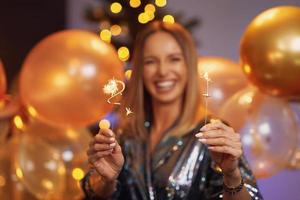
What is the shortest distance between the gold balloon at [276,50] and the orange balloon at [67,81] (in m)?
0.45

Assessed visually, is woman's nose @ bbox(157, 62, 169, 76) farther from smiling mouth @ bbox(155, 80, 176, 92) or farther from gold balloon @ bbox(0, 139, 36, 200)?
gold balloon @ bbox(0, 139, 36, 200)

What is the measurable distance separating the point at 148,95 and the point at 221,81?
324mm

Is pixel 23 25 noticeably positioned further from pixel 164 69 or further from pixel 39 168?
pixel 164 69

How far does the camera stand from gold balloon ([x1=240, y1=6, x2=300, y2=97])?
157 cm

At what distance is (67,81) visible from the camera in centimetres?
174

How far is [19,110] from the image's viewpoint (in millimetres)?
1960

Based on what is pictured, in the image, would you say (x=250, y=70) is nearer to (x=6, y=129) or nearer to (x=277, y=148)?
(x=277, y=148)

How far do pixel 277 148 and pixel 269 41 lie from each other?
1.20ft

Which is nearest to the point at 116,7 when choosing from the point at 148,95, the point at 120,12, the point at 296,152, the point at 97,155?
the point at 120,12

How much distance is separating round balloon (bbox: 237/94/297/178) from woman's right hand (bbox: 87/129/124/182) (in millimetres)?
643

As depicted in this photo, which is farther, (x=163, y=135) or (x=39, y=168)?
(x=39, y=168)

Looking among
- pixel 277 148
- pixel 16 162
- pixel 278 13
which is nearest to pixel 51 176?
pixel 16 162

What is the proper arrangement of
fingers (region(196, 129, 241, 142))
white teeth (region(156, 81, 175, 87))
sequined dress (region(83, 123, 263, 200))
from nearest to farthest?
1. fingers (region(196, 129, 241, 142))
2. sequined dress (region(83, 123, 263, 200))
3. white teeth (region(156, 81, 175, 87))

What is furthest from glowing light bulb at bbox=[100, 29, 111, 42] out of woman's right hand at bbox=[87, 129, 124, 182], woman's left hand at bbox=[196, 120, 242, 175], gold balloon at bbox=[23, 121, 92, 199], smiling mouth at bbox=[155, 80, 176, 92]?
woman's left hand at bbox=[196, 120, 242, 175]
